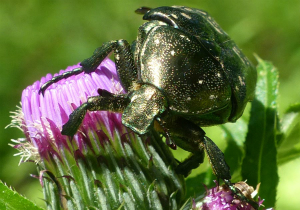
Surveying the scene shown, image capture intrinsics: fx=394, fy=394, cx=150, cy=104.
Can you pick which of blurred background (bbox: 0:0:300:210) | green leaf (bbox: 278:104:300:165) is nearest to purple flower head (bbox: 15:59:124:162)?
green leaf (bbox: 278:104:300:165)

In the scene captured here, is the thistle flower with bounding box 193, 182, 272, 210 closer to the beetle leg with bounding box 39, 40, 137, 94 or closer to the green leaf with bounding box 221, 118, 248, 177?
the green leaf with bounding box 221, 118, 248, 177

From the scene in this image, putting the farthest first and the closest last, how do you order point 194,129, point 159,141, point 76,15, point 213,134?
1. point 76,15
2. point 213,134
3. point 159,141
4. point 194,129

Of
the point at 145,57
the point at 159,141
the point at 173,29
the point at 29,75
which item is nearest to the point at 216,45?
the point at 173,29

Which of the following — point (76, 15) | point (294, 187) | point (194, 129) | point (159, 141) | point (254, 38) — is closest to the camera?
point (194, 129)

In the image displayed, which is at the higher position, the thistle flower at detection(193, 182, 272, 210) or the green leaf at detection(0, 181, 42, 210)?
the green leaf at detection(0, 181, 42, 210)

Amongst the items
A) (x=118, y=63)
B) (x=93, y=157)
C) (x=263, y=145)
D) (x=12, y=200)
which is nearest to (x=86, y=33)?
(x=118, y=63)

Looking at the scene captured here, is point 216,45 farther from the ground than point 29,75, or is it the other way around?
point 29,75

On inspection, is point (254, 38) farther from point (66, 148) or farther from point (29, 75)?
point (66, 148)
